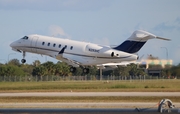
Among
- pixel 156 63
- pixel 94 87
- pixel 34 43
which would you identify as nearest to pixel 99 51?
pixel 94 87

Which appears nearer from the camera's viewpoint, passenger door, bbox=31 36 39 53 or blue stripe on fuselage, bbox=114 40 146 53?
blue stripe on fuselage, bbox=114 40 146 53

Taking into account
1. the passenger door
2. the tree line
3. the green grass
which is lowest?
the green grass

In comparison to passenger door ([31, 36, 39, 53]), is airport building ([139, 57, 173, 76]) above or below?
below

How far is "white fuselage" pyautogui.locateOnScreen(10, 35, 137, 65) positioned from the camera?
188ft

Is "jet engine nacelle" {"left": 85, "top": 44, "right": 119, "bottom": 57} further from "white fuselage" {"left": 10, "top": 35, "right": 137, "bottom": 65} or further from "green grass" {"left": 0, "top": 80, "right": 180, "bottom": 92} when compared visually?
"green grass" {"left": 0, "top": 80, "right": 180, "bottom": 92}

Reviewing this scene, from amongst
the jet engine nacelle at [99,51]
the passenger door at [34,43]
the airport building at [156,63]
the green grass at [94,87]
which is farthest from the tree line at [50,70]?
the airport building at [156,63]

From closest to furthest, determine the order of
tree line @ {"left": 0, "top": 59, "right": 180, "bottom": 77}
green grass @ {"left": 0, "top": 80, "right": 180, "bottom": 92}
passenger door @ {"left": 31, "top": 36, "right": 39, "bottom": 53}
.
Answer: green grass @ {"left": 0, "top": 80, "right": 180, "bottom": 92} → passenger door @ {"left": 31, "top": 36, "right": 39, "bottom": 53} → tree line @ {"left": 0, "top": 59, "right": 180, "bottom": 77}

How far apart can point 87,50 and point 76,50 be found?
1404 millimetres

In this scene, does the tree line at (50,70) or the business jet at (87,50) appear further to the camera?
the tree line at (50,70)

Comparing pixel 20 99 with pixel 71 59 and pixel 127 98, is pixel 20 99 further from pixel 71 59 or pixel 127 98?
pixel 71 59

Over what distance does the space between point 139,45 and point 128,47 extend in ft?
4.43

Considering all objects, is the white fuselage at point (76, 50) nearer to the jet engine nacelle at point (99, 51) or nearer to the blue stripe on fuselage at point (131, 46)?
the jet engine nacelle at point (99, 51)

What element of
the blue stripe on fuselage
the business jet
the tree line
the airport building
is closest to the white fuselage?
the business jet

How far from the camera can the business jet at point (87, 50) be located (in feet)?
188
